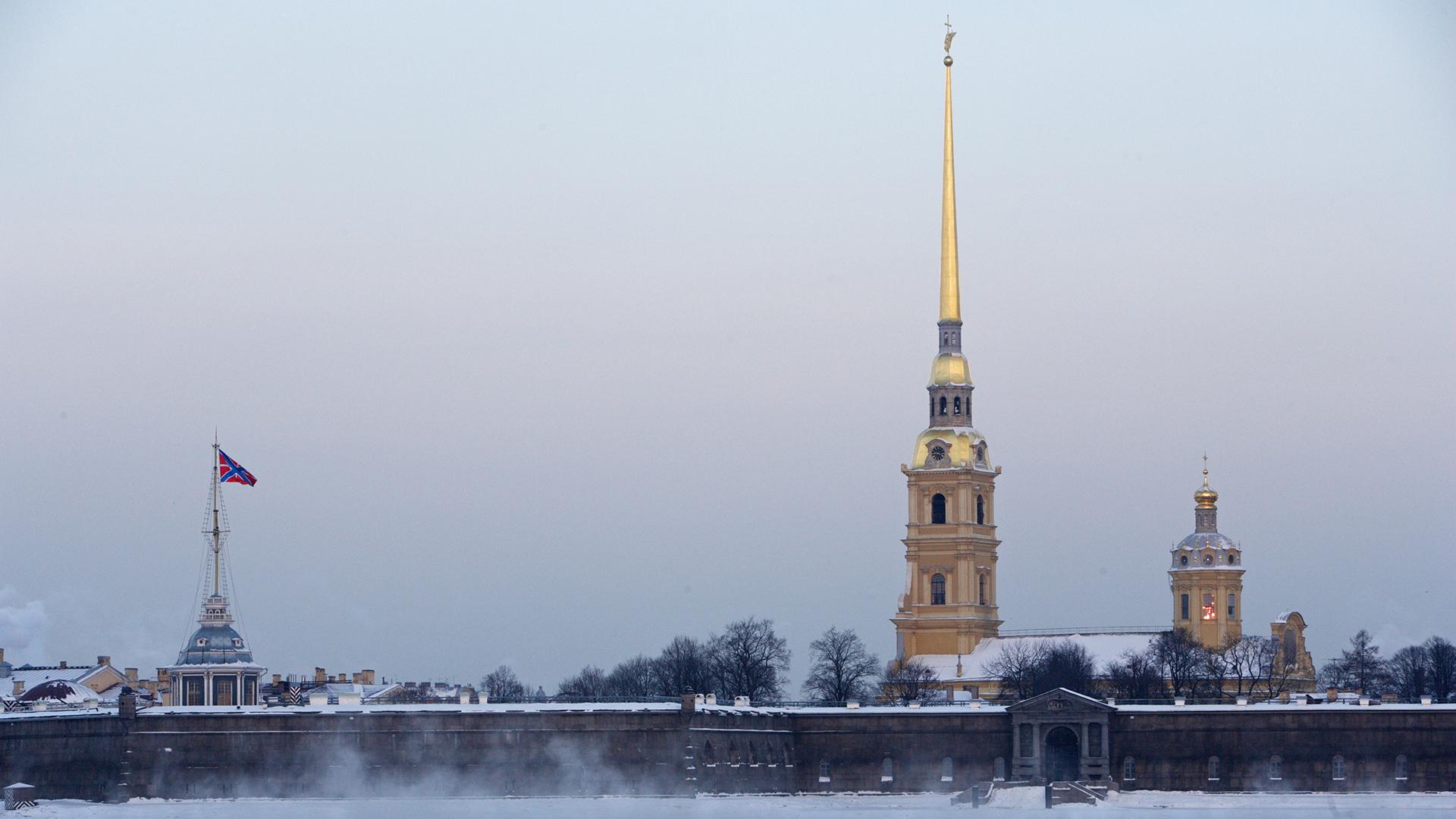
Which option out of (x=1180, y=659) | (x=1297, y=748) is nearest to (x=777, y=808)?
(x=1297, y=748)

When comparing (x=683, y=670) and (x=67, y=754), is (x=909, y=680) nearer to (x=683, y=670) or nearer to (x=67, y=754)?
(x=683, y=670)

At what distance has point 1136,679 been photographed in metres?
151

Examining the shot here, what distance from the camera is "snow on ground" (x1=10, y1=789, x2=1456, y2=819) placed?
97.7 meters

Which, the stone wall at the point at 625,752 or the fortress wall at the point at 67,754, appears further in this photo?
the fortress wall at the point at 67,754

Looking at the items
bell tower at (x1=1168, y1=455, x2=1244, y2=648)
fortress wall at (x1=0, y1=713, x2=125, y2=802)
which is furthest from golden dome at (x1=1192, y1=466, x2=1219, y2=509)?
fortress wall at (x1=0, y1=713, x2=125, y2=802)

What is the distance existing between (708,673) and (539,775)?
4689cm

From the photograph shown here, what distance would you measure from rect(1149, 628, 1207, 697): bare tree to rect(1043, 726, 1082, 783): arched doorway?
22158 millimetres

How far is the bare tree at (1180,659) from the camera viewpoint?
496 ft

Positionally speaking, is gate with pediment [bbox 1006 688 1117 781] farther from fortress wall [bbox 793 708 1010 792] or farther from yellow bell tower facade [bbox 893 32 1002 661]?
yellow bell tower facade [bbox 893 32 1002 661]

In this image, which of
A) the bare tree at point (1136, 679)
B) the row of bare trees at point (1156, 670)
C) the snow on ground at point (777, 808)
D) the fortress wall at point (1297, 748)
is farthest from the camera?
the row of bare trees at point (1156, 670)

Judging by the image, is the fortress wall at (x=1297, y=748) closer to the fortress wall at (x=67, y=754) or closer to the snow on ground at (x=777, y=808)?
the snow on ground at (x=777, y=808)

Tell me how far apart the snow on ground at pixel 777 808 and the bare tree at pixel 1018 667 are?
30857 millimetres

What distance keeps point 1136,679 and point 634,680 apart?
101ft

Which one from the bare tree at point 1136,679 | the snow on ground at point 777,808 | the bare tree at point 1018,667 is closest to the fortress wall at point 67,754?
the snow on ground at point 777,808
